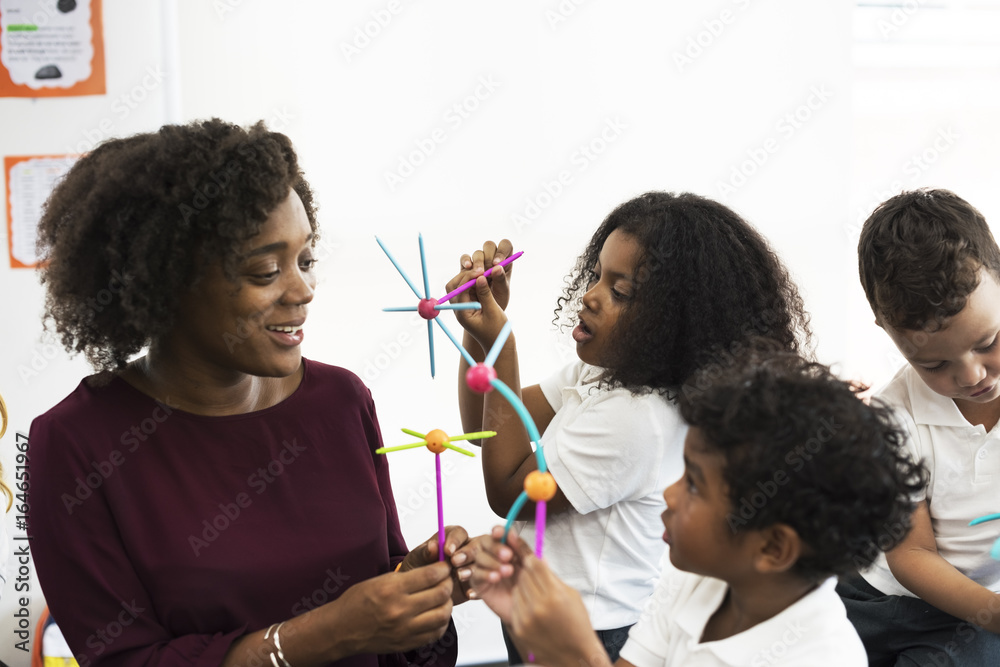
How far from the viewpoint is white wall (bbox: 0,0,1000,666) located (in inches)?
95.4

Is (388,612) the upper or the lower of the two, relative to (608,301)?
lower

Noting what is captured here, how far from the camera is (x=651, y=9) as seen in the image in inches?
103

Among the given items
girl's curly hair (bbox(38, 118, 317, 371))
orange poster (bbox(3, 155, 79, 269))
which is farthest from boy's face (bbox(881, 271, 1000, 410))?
orange poster (bbox(3, 155, 79, 269))

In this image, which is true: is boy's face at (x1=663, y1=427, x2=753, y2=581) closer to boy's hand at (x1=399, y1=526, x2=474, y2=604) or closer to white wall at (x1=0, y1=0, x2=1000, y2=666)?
boy's hand at (x1=399, y1=526, x2=474, y2=604)

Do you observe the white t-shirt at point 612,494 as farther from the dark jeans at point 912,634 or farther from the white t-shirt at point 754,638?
the dark jeans at point 912,634

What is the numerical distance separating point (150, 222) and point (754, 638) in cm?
97

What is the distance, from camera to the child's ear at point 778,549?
997mm

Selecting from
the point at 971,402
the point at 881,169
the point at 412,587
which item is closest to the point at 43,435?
the point at 412,587

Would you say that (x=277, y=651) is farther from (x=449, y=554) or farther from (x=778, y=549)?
(x=778, y=549)

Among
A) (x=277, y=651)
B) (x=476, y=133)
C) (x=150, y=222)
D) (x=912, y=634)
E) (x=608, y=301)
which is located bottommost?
(x=912, y=634)

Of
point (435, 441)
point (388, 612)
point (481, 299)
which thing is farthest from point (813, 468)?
point (481, 299)

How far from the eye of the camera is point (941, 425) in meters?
1.43

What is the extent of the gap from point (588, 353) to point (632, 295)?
13 cm

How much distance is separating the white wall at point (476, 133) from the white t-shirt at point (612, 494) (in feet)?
4.06
